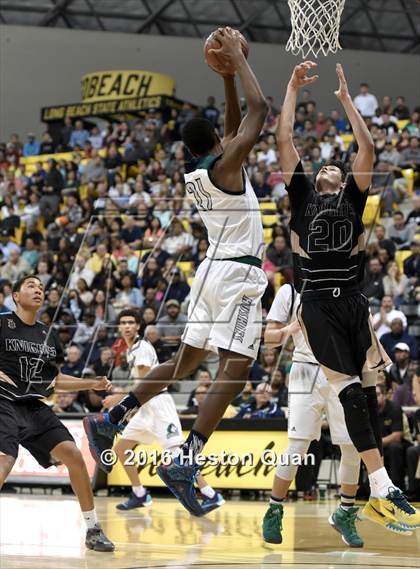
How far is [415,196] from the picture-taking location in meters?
16.6

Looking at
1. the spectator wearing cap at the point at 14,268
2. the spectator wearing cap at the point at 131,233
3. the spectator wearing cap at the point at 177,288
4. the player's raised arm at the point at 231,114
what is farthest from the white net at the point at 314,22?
the spectator wearing cap at the point at 14,268

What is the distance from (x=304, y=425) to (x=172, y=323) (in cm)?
684

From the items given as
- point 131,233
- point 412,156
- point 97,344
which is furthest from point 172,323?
point 412,156

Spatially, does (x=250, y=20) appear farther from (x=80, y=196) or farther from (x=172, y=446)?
(x=172, y=446)

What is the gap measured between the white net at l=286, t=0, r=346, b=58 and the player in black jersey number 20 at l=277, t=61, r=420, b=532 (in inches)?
26.8

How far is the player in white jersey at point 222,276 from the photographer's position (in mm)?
6285

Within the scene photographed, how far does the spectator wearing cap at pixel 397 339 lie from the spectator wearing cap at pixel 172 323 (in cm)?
287

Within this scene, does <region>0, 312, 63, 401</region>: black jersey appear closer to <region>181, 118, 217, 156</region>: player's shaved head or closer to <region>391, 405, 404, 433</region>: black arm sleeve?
<region>181, 118, 217, 156</region>: player's shaved head

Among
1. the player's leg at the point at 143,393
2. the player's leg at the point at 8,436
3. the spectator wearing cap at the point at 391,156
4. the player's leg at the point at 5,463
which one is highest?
the spectator wearing cap at the point at 391,156

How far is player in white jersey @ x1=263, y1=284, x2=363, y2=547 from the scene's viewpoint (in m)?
7.35

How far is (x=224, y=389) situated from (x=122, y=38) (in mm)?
22831

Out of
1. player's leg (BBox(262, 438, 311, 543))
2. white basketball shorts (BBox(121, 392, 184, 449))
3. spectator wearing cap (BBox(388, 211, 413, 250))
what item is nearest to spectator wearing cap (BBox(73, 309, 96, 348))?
white basketball shorts (BBox(121, 392, 184, 449))

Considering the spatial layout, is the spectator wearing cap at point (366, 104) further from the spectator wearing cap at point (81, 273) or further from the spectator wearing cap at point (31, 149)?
the spectator wearing cap at point (31, 149)

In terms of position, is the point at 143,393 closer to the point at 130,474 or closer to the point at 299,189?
the point at 299,189
